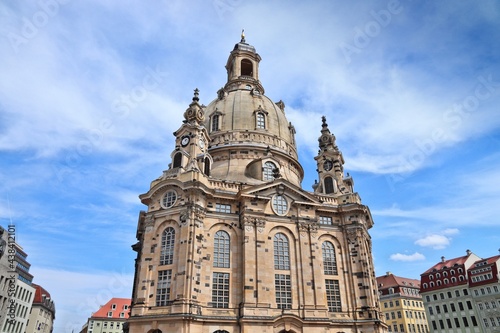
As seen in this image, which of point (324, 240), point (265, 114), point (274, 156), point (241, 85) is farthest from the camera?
point (241, 85)

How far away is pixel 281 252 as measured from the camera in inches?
1502

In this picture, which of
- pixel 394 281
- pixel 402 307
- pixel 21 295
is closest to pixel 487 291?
pixel 402 307

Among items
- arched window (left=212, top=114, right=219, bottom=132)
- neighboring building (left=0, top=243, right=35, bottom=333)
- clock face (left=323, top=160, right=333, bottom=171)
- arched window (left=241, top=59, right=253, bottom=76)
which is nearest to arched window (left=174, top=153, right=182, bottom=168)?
arched window (left=212, top=114, right=219, bottom=132)

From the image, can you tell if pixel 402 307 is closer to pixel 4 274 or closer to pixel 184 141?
pixel 184 141

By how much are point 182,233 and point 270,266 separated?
9.04m

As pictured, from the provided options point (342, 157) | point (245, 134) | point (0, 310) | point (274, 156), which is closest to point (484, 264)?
point (342, 157)

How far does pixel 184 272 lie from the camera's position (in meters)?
33.0

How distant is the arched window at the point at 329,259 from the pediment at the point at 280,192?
473 cm

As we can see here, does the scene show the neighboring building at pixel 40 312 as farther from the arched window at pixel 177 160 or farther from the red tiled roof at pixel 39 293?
the arched window at pixel 177 160

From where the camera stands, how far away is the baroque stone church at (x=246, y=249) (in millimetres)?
33312

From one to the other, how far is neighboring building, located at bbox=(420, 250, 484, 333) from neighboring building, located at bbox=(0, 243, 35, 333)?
67036 mm

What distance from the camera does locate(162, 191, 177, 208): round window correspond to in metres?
37.0

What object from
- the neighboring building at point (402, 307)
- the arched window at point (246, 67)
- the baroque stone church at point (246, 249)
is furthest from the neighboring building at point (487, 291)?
the arched window at point (246, 67)

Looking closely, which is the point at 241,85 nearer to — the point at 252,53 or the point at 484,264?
the point at 252,53
